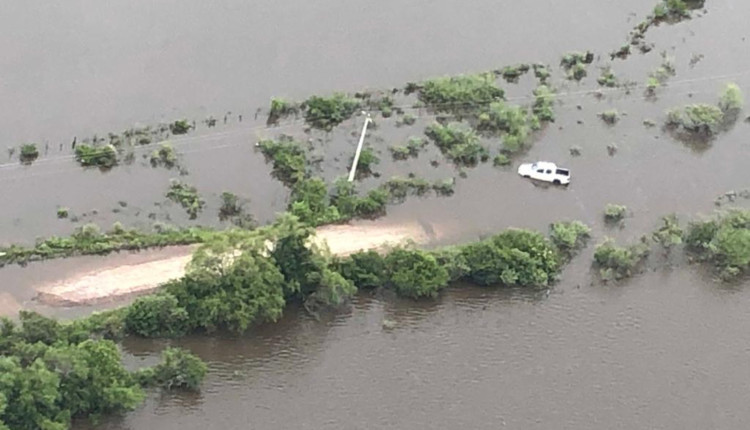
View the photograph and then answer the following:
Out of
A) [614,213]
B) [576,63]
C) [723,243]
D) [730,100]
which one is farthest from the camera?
[576,63]

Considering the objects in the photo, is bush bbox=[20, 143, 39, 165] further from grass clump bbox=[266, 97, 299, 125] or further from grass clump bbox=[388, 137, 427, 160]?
grass clump bbox=[388, 137, 427, 160]

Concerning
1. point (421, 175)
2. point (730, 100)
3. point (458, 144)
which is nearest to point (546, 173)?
point (458, 144)

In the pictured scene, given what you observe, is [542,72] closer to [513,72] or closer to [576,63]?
[513,72]

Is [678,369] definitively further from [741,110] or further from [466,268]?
[741,110]

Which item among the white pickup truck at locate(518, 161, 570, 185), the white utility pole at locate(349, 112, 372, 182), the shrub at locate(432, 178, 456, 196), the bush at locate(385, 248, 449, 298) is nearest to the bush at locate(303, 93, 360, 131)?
the white utility pole at locate(349, 112, 372, 182)

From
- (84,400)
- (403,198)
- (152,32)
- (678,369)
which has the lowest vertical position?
(84,400)

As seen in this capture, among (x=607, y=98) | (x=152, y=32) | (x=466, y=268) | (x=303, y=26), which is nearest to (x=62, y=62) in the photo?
(x=152, y=32)

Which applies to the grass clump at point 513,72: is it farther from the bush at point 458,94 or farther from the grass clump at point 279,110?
the grass clump at point 279,110
